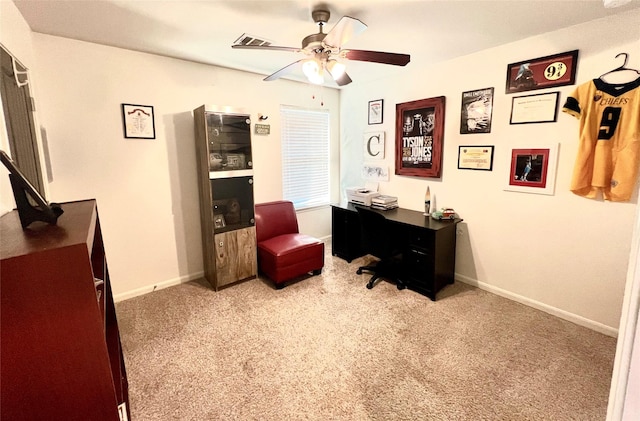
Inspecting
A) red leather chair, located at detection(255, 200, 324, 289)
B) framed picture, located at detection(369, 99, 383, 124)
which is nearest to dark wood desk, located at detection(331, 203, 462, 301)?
red leather chair, located at detection(255, 200, 324, 289)

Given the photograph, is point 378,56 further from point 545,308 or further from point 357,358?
point 545,308

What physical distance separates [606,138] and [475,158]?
0.98 meters

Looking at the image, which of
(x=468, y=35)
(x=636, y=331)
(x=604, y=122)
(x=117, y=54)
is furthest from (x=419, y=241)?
(x=117, y=54)

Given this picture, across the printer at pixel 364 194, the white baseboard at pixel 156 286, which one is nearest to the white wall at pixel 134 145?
the white baseboard at pixel 156 286

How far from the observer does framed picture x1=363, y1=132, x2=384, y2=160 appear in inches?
156

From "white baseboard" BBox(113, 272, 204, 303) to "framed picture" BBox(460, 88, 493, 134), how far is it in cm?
337

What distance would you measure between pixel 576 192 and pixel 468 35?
5.14 ft

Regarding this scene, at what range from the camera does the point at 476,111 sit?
296cm

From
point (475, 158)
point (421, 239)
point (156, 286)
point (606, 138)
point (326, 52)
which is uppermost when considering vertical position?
point (326, 52)

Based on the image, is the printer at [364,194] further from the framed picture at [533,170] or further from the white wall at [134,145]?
the framed picture at [533,170]

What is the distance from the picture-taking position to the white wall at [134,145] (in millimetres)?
2533

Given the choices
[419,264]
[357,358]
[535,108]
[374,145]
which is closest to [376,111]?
[374,145]

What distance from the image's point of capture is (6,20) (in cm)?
175

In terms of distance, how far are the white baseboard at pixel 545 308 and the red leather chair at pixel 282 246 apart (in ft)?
5.50
